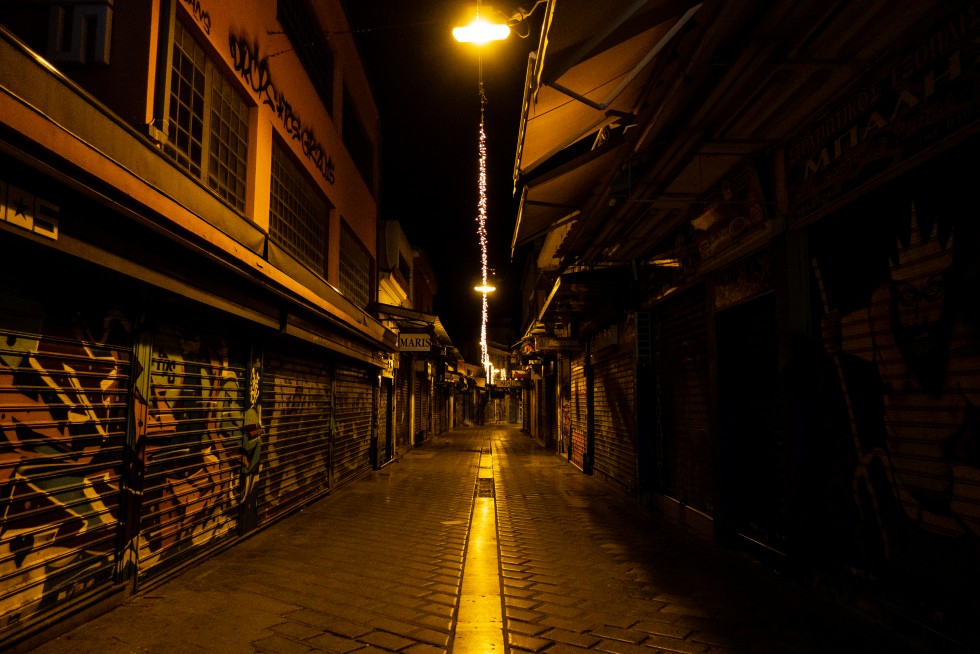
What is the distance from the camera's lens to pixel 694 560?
263 inches

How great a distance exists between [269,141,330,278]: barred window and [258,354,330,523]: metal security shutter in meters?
2.01

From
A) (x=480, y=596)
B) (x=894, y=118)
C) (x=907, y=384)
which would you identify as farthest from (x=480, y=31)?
(x=480, y=596)

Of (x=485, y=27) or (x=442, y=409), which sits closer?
(x=485, y=27)

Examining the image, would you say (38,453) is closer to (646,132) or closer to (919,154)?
(646,132)

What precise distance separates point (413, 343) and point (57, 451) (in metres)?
14.1

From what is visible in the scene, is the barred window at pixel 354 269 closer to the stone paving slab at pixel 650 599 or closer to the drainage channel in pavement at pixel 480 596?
the drainage channel in pavement at pixel 480 596

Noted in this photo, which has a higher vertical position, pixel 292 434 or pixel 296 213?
pixel 296 213

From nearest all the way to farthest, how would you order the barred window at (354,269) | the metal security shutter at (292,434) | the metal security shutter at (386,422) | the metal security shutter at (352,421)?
1. the metal security shutter at (292,434)
2. the metal security shutter at (352,421)
3. the barred window at (354,269)
4. the metal security shutter at (386,422)

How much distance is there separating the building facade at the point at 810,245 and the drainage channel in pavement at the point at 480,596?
2.96 meters

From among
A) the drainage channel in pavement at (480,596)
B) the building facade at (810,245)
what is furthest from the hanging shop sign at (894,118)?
the drainage channel in pavement at (480,596)

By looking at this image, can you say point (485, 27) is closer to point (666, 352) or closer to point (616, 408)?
point (666, 352)

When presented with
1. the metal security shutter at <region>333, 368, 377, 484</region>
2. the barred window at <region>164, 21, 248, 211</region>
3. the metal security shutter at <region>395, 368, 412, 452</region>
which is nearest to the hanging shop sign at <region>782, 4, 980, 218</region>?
the barred window at <region>164, 21, 248, 211</region>

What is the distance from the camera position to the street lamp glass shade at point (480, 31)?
7508 mm

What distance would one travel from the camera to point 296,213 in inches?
428
